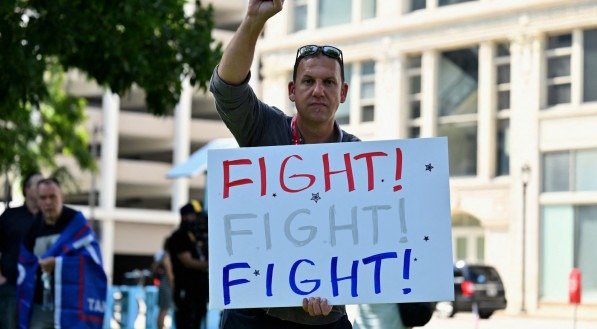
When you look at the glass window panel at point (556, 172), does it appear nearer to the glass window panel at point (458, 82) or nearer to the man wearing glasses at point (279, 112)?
the glass window panel at point (458, 82)

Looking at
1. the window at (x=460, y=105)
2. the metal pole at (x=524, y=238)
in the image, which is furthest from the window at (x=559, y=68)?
the window at (x=460, y=105)

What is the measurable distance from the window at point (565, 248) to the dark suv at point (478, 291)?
19.1ft

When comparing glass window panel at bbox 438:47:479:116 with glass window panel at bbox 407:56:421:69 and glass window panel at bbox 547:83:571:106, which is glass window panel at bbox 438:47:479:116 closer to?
glass window panel at bbox 407:56:421:69

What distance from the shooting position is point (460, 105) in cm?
5172

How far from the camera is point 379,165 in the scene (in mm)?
4758

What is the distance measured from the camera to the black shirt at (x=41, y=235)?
33.3 feet

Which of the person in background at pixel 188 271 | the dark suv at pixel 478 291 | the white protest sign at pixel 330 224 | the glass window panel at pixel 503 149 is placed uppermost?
the glass window panel at pixel 503 149

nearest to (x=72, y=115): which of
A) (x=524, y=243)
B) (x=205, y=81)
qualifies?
(x=205, y=81)

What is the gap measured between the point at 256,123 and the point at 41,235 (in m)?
5.83

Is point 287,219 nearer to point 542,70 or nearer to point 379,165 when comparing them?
point 379,165

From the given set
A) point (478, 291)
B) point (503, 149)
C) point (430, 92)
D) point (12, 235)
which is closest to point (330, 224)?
point (12, 235)

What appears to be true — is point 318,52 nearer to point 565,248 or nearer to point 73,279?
point 73,279

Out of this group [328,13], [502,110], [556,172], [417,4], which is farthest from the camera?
[328,13]

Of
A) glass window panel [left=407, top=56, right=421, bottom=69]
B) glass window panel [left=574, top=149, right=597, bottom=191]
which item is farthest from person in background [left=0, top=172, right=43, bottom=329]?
glass window panel [left=407, top=56, right=421, bottom=69]
